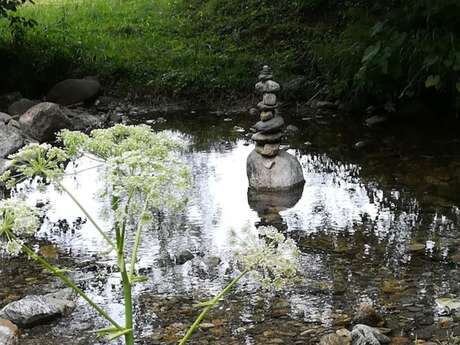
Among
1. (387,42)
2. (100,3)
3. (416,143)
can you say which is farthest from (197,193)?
(100,3)

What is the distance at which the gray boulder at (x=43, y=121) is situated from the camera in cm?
1075

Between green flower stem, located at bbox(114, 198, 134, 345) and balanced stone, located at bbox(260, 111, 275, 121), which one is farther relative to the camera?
balanced stone, located at bbox(260, 111, 275, 121)

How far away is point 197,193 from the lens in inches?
319

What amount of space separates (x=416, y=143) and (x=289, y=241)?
25.2 ft

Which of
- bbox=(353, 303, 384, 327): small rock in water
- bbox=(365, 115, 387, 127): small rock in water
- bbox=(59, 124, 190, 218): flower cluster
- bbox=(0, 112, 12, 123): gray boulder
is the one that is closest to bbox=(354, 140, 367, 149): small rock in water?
bbox=(365, 115, 387, 127): small rock in water

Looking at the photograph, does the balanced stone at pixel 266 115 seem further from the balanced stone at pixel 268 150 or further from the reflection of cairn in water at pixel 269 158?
the balanced stone at pixel 268 150

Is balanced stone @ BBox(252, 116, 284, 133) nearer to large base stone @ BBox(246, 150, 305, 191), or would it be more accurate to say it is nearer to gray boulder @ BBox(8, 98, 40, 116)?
large base stone @ BBox(246, 150, 305, 191)

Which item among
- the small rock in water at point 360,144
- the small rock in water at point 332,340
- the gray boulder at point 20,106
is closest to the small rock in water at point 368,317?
the small rock in water at point 332,340

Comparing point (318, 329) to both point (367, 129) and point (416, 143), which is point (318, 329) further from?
point (367, 129)

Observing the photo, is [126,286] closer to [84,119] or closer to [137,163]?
[137,163]

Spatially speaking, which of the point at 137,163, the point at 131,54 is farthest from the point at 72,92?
the point at 137,163

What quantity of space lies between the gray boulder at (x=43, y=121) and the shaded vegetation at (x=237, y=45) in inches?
82.9

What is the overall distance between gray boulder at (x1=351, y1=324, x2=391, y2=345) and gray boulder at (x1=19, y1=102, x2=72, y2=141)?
23.5 ft

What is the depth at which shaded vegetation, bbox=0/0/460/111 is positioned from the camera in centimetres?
907
